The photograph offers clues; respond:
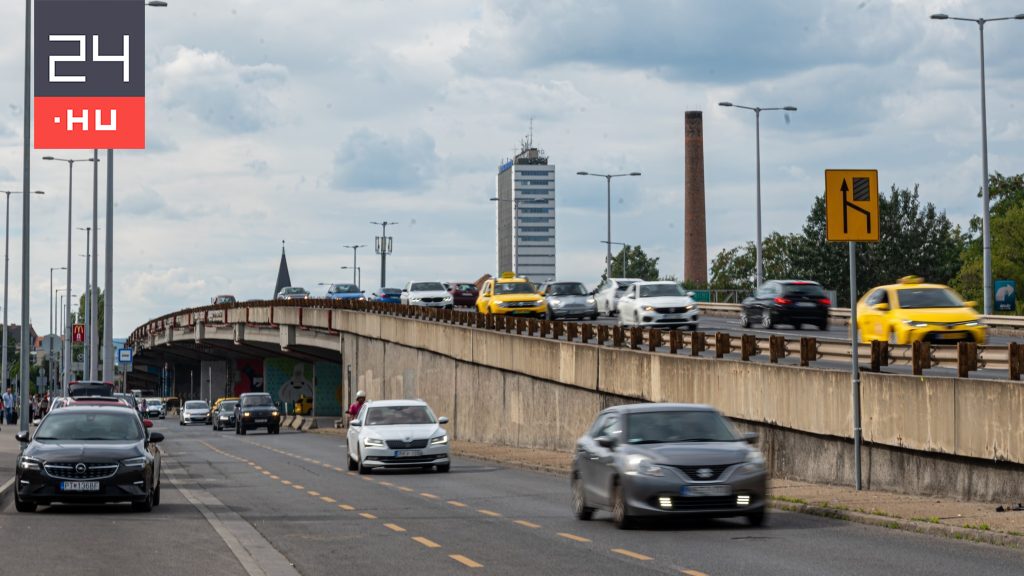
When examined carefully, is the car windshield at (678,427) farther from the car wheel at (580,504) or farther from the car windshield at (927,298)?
the car windshield at (927,298)

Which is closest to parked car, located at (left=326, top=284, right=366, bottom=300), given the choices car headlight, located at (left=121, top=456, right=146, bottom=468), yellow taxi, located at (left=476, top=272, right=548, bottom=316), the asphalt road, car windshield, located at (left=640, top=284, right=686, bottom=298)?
yellow taxi, located at (left=476, top=272, right=548, bottom=316)

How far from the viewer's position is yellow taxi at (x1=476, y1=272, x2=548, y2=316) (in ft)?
191

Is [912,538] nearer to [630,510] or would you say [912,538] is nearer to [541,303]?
[630,510]

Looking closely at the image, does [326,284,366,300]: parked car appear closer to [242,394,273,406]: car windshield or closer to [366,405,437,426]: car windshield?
[242,394,273,406]: car windshield

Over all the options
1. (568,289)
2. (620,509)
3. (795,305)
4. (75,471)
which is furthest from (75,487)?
(568,289)

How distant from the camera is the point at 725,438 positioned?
17.9 meters

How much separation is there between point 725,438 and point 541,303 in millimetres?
40648

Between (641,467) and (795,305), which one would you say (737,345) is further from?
(641,467)

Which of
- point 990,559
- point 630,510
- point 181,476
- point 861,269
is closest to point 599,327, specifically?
point 181,476

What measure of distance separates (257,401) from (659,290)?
969 inches

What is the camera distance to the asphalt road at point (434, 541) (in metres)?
13.7

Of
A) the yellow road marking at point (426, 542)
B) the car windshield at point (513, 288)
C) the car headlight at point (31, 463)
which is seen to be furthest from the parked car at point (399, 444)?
the car windshield at point (513, 288)

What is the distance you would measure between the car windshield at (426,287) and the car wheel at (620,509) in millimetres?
59579

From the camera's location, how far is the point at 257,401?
66812 mm
